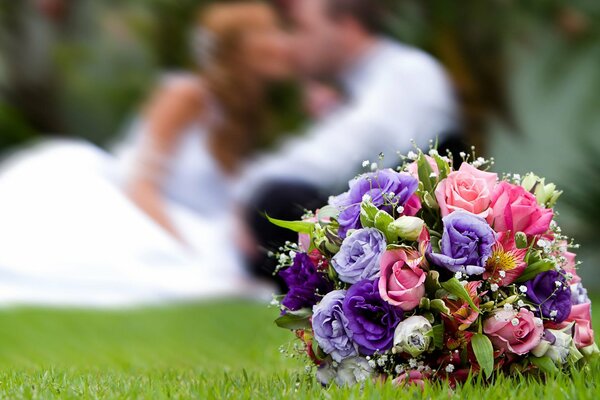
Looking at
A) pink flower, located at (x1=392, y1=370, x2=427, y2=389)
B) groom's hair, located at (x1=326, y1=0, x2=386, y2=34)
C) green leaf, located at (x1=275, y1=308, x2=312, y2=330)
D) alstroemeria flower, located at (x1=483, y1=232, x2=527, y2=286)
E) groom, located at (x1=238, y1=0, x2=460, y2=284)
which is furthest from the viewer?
groom's hair, located at (x1=326, y1=0, x2=386, y2=34)

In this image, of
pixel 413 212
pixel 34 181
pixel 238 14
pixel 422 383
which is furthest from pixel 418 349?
pixel 238 14

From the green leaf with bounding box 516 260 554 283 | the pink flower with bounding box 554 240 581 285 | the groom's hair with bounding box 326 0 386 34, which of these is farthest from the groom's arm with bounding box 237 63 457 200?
the green leaf with bounding box 516 260 554 283

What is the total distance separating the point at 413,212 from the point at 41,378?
95 centimetres

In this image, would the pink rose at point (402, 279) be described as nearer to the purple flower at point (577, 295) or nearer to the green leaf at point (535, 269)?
the green leaf at point (535, 269)

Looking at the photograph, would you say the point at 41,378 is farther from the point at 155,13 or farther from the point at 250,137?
the point at 155,13

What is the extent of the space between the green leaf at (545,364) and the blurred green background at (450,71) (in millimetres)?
7666

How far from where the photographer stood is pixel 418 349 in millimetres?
2061

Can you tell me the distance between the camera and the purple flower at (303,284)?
2.27 m

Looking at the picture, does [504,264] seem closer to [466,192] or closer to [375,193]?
[466,192]

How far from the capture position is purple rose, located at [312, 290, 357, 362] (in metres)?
2.14

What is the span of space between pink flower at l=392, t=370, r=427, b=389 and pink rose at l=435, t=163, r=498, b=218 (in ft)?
1.18

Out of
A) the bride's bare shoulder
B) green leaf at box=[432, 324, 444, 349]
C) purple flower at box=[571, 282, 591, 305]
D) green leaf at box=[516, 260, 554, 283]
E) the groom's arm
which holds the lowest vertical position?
green leaf at box=[432, 324, 444, 349]

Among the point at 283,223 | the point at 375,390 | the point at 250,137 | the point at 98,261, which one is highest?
the point at 250,137

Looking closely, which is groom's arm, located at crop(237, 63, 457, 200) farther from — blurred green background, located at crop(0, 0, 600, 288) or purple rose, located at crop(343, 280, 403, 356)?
purple rose, located at crop(343, 280, 403, 356)
